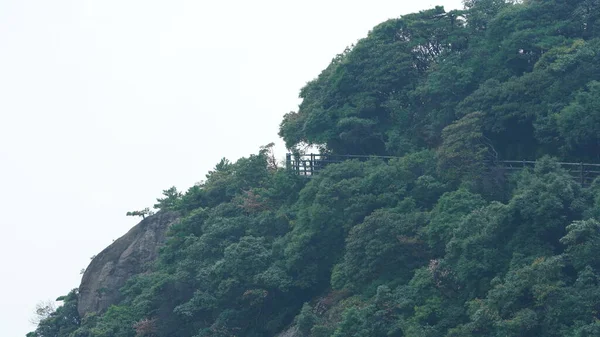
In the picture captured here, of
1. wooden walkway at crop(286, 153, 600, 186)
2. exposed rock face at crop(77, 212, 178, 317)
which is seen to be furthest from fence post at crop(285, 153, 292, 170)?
exposed rock face at crop(77, 212, 178, 317)

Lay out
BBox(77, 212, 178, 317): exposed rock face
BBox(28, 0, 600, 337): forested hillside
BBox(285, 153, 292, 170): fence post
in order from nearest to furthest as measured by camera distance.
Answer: BBox(28, 0, 600, 337): forested hillside
BBox(285, 153, 292, 170): fence post
BBox(77, 212, 178, 317): exposed rock face

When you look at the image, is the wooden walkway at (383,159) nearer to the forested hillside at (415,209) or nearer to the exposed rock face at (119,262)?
the forested hillside at (415,209)

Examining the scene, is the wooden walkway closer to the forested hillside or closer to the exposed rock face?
the forested hillside

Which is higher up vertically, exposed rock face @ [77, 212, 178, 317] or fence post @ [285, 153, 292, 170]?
fence post @ [285, 153, 292, 170]

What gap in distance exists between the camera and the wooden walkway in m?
27.0

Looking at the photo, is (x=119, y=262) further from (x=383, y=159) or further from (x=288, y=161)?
(x=383, y=159)

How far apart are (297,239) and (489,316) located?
10.0 meters

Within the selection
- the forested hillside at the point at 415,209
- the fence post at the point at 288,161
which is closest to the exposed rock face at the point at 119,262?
the forested hillside at the point at 415,209

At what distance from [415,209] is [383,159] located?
20.0 ft

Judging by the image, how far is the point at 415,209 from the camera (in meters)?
29.1

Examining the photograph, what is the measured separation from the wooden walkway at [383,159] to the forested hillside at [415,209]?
0.39 metres

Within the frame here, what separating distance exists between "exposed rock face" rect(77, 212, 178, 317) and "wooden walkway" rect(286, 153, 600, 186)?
6.19m

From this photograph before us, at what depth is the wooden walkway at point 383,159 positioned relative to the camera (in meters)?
27.0

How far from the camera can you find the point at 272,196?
35.8m
